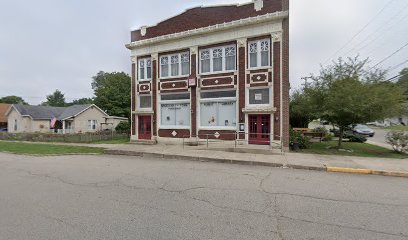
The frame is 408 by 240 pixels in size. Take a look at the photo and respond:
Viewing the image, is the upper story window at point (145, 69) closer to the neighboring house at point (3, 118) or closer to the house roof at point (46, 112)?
the house roof at point (46, 112)

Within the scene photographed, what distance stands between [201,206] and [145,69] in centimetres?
1665

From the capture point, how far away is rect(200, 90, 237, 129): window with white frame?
632 inches

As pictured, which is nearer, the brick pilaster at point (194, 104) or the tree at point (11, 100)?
the brick pilaster at point (194, 104)

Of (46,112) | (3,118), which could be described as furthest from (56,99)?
(46,112)

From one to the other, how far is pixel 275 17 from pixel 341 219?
1304 centimetres

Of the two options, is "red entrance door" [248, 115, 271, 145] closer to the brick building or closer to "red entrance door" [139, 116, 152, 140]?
the brick building

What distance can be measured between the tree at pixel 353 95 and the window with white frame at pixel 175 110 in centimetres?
879

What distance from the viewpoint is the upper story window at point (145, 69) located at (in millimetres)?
19472

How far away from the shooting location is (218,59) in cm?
1666

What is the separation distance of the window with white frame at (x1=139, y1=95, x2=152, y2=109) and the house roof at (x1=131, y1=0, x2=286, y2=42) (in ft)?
16.5

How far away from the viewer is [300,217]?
448 cm

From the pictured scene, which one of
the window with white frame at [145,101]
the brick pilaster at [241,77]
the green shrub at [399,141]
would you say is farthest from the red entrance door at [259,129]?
the window with white frame at [145,101]

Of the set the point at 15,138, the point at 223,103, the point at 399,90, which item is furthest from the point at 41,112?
the point at 399,90

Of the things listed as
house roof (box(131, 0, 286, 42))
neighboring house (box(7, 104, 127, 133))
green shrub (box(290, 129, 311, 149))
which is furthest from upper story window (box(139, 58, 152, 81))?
neighboring house (box(7, 104, 127, 133))
